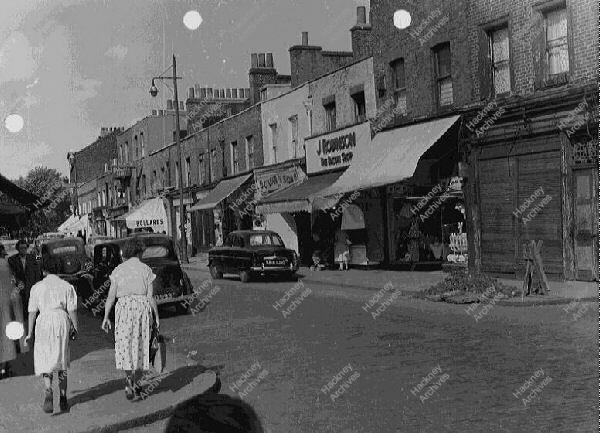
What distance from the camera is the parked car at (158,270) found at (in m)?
15.9

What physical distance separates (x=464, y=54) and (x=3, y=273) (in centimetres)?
1626

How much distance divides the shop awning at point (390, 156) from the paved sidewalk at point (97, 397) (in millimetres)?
12263

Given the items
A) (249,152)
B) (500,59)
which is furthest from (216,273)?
(500,59)

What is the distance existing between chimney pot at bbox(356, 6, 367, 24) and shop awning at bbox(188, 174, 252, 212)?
9.78m

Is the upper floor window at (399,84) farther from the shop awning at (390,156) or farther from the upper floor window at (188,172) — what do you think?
the upper floor window at (188,172)

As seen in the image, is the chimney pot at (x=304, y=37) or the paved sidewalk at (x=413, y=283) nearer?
the paved sidewalk at (x=413, y=283)

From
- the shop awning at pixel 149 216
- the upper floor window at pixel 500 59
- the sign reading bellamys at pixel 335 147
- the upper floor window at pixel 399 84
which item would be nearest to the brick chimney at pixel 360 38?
the sign reading bellamys at pixel 335 147

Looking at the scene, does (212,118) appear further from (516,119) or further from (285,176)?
(516,119)

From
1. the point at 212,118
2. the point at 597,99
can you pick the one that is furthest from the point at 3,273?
the point at 212,118

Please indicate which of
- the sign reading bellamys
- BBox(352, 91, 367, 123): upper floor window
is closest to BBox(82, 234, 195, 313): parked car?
the sign reading bellamys

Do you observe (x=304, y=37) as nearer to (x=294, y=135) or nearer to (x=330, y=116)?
(x=294, y=135)

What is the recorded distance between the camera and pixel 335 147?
27906 millimetres

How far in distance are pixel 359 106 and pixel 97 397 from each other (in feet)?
68.8

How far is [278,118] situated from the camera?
1325 inches
